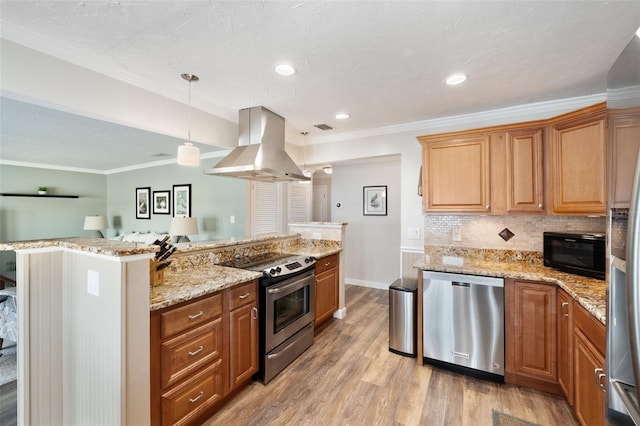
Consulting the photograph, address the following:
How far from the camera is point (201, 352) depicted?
5.83 feet

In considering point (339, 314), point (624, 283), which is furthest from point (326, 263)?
point (624, 283)

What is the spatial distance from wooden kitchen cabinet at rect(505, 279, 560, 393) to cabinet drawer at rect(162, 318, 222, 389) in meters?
2.27

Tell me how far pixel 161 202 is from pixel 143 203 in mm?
744

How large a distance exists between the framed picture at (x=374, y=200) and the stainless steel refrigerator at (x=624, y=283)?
13.5 feet

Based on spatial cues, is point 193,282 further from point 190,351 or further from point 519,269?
point 519,269

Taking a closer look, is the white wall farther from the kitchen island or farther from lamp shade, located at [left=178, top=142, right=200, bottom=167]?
the kitchen island

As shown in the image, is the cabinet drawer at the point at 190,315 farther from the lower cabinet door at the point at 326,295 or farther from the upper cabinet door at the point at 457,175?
the upper cabinet door at the point at 457,175

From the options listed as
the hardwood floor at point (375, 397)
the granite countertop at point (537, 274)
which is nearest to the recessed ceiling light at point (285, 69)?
the granite countertop at point (537, 274)

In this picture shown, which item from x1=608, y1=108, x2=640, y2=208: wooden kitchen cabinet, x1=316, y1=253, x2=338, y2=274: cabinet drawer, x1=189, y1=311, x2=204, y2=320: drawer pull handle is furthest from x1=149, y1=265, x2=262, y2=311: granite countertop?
x1=608, y1=108, x2=640, y2=208: wooden kitchen cabinet

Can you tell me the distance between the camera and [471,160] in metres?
2.71

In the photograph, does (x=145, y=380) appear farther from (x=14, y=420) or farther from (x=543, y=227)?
(x=543, y=227)

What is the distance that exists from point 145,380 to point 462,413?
2.07 metres

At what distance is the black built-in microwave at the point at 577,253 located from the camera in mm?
2037

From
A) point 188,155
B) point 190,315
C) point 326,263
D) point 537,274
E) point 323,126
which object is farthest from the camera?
point 323,126
